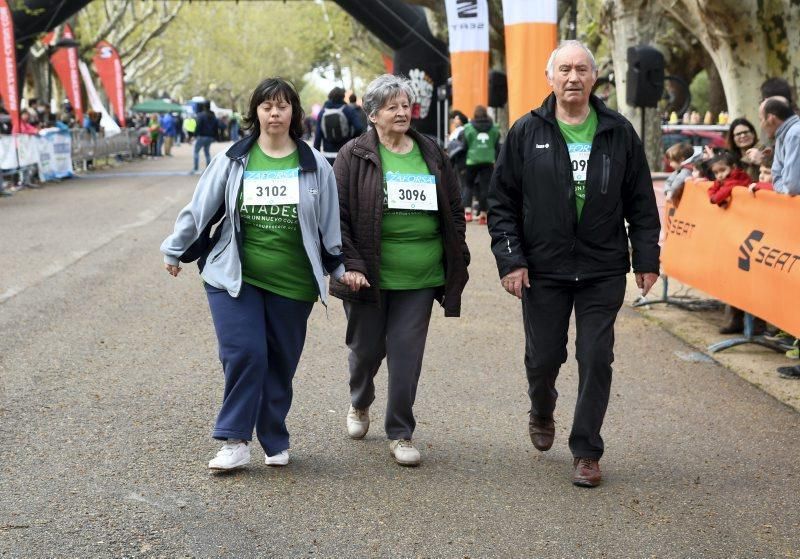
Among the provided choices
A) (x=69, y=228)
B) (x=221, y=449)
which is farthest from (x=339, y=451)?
(x=69, y=228)

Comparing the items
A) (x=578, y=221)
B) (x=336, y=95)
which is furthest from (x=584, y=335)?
(x=336, y=95)

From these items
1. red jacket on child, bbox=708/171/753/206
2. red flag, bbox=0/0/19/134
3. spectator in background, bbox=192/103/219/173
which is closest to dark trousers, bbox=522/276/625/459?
red jacket on child, bbox=708/171/753/206

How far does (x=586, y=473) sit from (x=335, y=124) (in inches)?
424

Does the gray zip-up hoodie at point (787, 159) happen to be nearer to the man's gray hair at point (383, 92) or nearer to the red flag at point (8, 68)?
the man's gray hair at point (383, 92)

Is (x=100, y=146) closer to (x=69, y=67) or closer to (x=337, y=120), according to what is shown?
(x=69, y=67)

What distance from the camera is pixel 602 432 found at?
643 centimetres

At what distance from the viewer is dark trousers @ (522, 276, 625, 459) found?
5.38m

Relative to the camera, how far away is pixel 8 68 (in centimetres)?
2358

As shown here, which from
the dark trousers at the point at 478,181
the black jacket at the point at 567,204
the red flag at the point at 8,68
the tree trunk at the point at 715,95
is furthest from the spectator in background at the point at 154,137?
the black jacket at the point at 567,204

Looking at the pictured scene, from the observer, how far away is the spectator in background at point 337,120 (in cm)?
1565

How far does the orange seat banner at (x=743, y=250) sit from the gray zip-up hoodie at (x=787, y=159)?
97 mm

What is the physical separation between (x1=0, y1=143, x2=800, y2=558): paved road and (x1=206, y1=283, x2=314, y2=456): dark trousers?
8.6 inches

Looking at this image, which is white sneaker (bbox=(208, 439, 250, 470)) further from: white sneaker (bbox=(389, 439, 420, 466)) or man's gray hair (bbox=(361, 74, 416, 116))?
man's gray hair (bbox=(361, 74, 416, 116))

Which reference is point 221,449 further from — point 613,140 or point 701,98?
point 701,98
